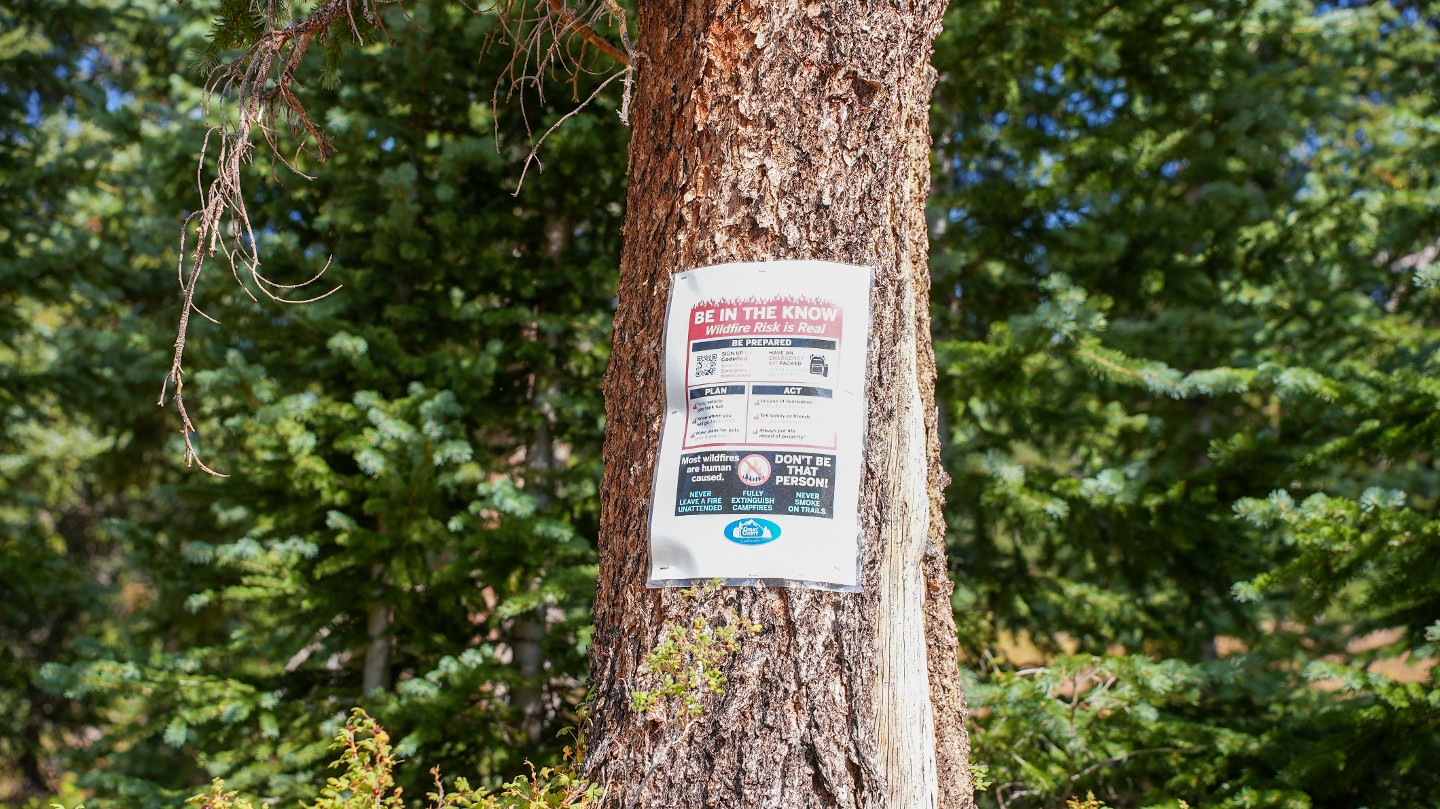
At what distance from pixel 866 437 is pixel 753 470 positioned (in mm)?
284

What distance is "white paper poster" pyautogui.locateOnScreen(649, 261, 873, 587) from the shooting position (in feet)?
7.98

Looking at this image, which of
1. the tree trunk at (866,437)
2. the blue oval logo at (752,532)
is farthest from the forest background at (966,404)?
the blue oval logo at (752,532)

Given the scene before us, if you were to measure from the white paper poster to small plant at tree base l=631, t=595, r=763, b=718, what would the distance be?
12 centimetres

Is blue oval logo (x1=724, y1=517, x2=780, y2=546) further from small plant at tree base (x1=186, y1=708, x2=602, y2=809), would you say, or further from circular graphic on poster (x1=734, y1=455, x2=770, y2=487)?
small plant at tree base (x1=186, y1=708, x2=602, y2=809)

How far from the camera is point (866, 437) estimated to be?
253cm

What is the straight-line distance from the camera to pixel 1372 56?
7.74m

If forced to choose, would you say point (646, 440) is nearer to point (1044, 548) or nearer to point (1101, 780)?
point (1101, 780)

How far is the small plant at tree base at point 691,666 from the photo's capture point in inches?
92.8

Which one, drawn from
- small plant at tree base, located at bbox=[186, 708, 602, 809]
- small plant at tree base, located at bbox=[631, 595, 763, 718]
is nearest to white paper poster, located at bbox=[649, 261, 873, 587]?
small plant at tree base, located at bbox=[631, 595, 763, 718]

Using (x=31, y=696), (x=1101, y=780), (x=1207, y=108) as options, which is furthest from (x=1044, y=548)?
(x=31, y=696)

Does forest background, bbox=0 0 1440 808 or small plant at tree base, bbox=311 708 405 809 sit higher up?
forest background, bbox=0 0 1440 808

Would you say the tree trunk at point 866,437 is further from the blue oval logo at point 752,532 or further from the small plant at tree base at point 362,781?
the small plant at tree base at point 362,781

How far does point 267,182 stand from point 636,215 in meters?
3.97

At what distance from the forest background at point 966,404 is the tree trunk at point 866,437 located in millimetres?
1512
